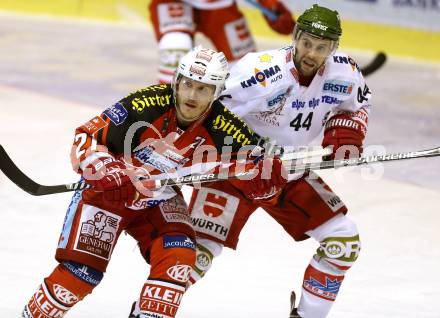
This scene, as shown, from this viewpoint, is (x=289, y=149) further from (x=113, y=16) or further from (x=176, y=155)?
(x=113, y=16)

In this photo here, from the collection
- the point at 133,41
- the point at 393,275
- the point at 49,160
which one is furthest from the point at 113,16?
the point at 393,275

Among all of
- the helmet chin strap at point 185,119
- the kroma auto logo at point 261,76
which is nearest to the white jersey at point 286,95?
the kroma auto logo at point 261,76

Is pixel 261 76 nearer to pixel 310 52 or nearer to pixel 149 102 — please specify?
pixel 310 52

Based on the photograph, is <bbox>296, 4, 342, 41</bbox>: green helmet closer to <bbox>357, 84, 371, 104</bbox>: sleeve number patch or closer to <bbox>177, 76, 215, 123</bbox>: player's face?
<bbox>357, 84, 371, 104</bbox>: sleeve number patch

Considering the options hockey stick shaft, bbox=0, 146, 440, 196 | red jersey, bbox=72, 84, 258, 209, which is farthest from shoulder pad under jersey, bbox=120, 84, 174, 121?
hockey stick shaft, bbox=0, 146, 440, 196

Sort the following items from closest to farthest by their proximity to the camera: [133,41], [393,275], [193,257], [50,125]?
[193,257], [393,275], [50,125], [133,41]

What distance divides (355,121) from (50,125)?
344 cm

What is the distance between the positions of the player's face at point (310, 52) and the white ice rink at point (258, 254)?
1002 millimetres

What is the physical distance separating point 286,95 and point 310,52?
0.68 feet

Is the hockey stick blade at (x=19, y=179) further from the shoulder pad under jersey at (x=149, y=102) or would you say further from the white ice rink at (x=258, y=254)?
the white ice rink at (x=258, y=254)

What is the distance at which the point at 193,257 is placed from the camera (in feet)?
13.8

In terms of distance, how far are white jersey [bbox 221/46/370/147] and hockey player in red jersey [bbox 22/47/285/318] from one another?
1.12 feet

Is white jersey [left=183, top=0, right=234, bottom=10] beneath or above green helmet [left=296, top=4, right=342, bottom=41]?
beneath

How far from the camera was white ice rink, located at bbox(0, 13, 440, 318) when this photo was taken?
5.07 m
